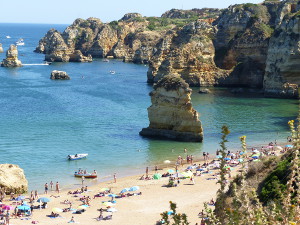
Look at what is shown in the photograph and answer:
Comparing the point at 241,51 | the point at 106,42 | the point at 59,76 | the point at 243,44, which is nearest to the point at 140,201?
the point at 241,51

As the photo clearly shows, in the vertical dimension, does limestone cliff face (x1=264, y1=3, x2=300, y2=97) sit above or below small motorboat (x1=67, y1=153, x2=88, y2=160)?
above

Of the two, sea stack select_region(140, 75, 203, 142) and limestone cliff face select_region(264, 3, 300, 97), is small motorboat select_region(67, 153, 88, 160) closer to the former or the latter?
sea stack select_region(140, 75, 203, 142)

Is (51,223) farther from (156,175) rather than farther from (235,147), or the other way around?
(235,147)

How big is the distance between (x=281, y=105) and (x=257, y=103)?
12.6ft

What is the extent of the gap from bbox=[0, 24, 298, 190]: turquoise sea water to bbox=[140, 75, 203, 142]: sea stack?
142 centimetres

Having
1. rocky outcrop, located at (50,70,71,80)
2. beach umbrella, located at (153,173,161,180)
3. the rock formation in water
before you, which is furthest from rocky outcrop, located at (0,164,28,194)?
rocky outcrop, located at (50,70,71,80)

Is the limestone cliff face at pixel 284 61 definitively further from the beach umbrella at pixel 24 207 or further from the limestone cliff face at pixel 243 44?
the beach umbrella at pixel 24 207

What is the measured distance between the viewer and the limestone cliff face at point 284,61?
79312 millimetres

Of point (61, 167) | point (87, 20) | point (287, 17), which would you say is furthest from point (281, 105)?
point (87, 20)

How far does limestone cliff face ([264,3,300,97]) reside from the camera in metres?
79.3

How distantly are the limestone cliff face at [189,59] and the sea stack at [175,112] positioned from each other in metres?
41.0

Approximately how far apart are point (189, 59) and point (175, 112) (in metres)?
45.6

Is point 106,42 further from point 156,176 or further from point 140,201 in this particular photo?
point 140,201

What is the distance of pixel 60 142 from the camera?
50938 mm
